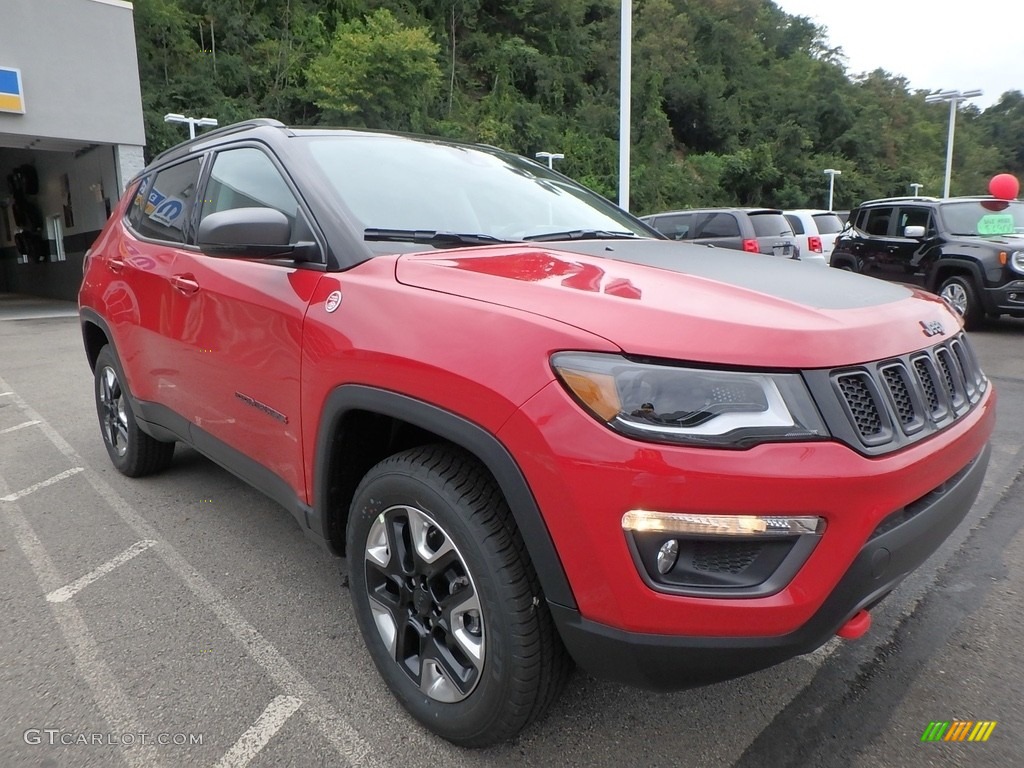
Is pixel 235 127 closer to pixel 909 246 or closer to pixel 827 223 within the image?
pixel 909 246

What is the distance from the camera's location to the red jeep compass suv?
1.54 metres

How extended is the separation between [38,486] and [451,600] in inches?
134

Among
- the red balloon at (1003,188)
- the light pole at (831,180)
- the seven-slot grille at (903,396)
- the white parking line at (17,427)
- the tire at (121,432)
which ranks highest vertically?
the light pole at (831,180)

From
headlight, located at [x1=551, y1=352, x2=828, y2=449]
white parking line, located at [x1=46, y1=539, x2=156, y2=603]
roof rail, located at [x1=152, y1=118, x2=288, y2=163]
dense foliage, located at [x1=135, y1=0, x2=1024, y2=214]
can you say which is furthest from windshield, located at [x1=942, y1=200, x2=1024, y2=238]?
dense foliage, located at [x1=135, y1=0, x2=1024, y2=214]

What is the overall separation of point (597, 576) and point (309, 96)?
3684cm

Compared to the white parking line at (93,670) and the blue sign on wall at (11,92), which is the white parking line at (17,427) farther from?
the blue sign on wall at (11,92)

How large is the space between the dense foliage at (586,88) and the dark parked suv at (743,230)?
73.9 feet

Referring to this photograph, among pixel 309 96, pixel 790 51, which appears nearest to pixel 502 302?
pixel 309 96

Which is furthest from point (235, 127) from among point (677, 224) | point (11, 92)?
point (11, 92)

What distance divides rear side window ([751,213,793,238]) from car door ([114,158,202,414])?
9979 mm

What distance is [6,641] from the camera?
2.60m

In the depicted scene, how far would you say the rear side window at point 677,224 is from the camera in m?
12.7

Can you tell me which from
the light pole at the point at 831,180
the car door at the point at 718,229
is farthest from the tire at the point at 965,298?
the light pole at the point at 831,180

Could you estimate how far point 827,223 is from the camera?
17719mm
